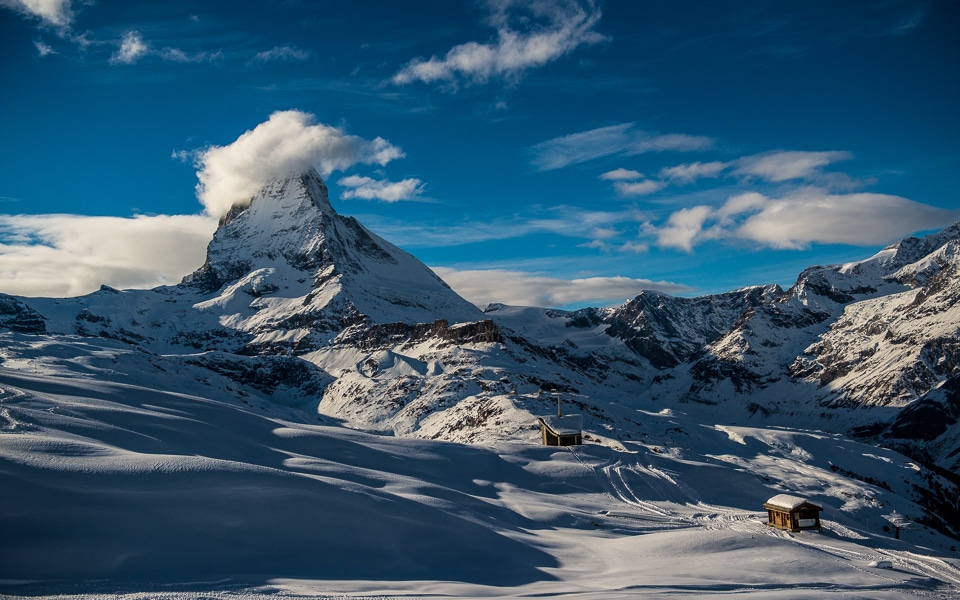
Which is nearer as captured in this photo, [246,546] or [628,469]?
[246,546]

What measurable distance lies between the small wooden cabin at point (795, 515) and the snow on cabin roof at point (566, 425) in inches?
1091

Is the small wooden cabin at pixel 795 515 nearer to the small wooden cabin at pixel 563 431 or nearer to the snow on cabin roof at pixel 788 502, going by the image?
the snow on cabin roof at pixel 788 502

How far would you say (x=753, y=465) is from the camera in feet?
287

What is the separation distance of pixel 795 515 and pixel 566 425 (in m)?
30.2

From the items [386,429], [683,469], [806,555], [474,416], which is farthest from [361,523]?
[386,429]

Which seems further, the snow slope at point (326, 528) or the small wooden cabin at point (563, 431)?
the small wooden cabin at point (563, 431)

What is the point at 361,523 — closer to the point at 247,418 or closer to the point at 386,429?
the point at 247,418

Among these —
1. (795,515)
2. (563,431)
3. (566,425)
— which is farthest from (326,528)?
(566,425)

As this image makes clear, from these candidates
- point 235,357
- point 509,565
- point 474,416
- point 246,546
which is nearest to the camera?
point 246,546

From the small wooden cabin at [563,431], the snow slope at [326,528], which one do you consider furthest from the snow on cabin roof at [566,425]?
the snow slope at [326,528]

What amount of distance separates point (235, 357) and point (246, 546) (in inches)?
7055

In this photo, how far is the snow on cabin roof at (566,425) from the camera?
7147 cm

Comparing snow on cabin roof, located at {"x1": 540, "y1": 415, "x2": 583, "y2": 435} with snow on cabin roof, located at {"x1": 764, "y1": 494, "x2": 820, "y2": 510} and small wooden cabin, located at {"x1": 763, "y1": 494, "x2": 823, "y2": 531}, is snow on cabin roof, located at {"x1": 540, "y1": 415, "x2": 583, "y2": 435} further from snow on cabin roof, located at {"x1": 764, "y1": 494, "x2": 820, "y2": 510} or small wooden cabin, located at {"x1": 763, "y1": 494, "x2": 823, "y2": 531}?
small wooden cabin, located at {"x1": 763, "y1": 494, "x2": 823, "y2": 531}

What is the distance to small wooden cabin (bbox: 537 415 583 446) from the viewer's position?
234 ft
